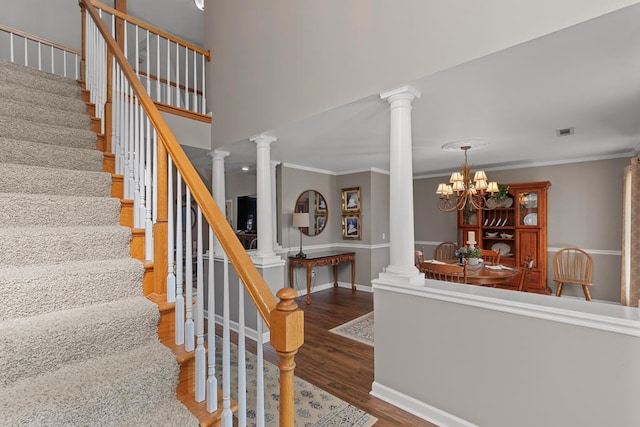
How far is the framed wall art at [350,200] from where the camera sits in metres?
5.80

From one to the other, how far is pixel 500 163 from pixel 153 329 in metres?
5.49

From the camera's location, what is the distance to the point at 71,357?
126 centimetres

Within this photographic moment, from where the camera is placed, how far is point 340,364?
285 centimetres

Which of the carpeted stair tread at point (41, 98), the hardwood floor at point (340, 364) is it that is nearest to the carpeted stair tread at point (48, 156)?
the carpeted stair tread at point (41, 98)

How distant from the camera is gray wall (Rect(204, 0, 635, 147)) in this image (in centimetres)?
164

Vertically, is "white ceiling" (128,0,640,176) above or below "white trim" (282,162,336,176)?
above

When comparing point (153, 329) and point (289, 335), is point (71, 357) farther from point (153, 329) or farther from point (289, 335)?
point (289, 335)

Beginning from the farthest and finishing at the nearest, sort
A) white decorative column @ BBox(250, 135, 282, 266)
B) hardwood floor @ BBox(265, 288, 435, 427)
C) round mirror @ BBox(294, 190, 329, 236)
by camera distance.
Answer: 1. round mirror @ BBox(294, 190, 329, 236)
2. white decorative column @ BBox(250, 135, 282, 266)
3. hardwood floor @ BBox(265, 288, 435, 427)

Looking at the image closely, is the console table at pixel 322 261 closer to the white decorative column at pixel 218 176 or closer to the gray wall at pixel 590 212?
the white decorative column at pixel 218 176

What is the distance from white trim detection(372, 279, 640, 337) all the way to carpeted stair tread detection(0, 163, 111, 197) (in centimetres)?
216

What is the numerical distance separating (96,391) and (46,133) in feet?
6.46

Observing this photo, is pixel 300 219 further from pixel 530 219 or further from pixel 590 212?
pixel 590 212

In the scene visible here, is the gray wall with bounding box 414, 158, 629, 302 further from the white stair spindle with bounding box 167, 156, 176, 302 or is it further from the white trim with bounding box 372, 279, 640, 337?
the white stair spindle with bounding box 167, 156, 176, 302

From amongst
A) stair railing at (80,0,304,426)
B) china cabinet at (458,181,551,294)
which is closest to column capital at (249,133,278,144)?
stair railing at (80,0,304,426)
